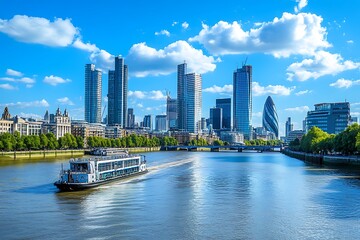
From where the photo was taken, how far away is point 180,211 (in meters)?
47.0

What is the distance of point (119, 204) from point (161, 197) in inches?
309

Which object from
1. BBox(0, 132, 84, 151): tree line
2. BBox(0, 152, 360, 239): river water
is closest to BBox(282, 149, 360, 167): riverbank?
BBox(0, 152, 360, 239): river water

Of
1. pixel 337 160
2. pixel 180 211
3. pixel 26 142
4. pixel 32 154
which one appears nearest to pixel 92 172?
pixel 180 211

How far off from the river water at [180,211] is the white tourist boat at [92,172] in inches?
60.6

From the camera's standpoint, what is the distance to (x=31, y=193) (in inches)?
2312

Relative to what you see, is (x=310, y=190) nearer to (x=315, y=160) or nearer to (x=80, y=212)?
(x=80, y=212)

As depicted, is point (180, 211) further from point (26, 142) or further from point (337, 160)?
point (26, 142)

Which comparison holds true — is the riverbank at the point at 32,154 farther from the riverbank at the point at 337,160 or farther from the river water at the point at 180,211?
the riverbank at the point at 337,160

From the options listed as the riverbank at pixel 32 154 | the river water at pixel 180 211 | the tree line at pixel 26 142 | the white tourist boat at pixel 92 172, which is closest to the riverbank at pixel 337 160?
the river water at pixel 180 211

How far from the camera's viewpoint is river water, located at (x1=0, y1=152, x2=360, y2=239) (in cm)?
3781

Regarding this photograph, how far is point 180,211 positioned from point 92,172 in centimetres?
2341

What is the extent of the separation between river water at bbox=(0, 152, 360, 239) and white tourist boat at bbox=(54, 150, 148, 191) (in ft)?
5.05

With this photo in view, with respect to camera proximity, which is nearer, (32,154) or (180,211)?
(180,211)

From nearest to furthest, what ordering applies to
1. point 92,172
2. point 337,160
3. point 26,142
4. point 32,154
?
point 92,172 → point 337,160 → point 32,154 → point 26,142
